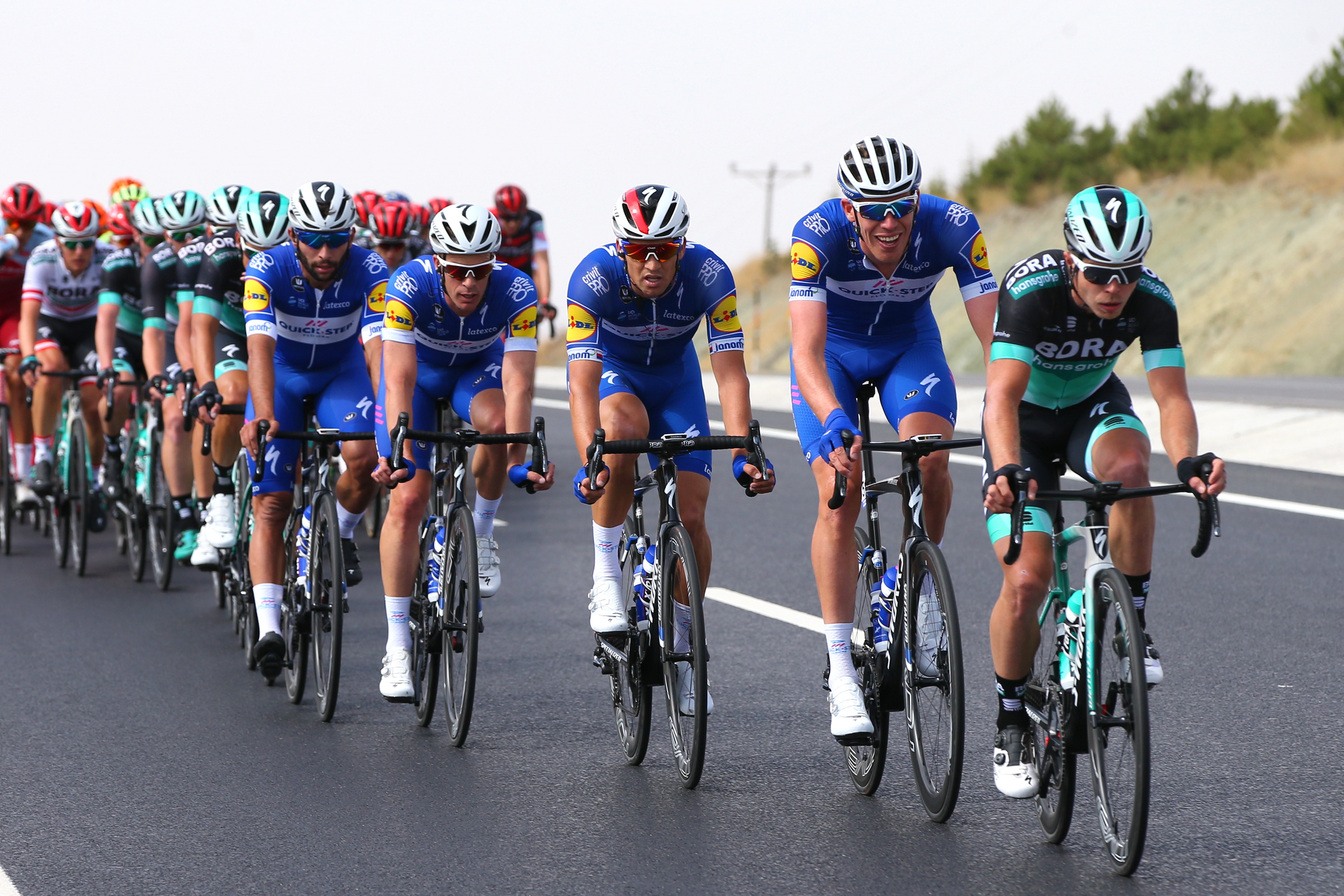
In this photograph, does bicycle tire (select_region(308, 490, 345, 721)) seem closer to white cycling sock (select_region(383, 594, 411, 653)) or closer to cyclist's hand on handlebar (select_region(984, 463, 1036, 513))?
white cycling sock (select_region(383, 594, 411, 653))

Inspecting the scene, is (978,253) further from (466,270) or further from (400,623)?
(400,623)

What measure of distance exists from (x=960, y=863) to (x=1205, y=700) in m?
2.24

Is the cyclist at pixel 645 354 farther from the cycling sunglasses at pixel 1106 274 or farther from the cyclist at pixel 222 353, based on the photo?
the cyclist at pixel 222 353

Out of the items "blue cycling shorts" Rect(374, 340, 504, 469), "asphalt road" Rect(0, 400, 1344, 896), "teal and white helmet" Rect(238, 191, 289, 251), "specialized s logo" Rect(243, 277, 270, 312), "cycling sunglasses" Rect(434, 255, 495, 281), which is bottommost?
"asphalt road" Rect(0, 400, 1344, 896)

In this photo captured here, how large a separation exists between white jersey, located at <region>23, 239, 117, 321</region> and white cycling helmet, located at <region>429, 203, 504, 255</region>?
5.34 m

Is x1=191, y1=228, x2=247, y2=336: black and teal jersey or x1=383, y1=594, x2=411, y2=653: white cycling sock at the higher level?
x1=191, y1=228, x2=247, y2=336: black and teal jersey

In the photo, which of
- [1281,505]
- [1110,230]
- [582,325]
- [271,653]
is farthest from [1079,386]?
[1281,505]

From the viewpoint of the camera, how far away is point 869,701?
5402mm

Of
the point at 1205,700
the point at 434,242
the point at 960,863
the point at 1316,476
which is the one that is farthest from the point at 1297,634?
the point at 1316,476

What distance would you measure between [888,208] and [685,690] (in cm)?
178

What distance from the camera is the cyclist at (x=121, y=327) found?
10234 millimetres

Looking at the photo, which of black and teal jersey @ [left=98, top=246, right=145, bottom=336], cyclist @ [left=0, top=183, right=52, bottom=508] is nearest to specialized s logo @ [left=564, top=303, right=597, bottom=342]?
black and teal jersey @ [left=98, top=246, right=145, bottom=336]

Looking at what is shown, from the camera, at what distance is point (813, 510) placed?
39.9ft

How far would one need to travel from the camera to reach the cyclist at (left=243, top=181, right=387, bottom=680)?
7.01 m
